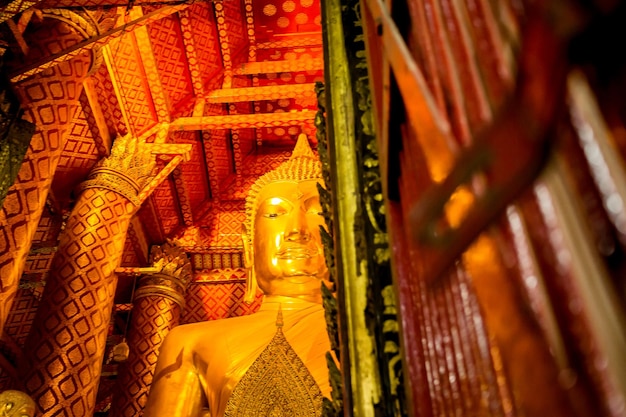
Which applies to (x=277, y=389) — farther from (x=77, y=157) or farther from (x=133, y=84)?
(x=133, y=84)

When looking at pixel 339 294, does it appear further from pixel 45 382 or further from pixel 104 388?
pixel 104 388

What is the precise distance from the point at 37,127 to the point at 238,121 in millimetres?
2068

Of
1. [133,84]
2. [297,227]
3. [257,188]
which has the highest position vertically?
[133,84]

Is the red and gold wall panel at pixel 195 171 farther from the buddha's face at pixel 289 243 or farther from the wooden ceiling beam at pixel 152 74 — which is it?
the buddha's face at pixel 289 243

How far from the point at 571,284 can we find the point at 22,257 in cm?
328

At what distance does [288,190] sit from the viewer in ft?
10.3

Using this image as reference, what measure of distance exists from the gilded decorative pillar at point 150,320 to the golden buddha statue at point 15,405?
2.12 metres

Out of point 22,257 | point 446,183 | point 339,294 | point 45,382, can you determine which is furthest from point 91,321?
point 446,183

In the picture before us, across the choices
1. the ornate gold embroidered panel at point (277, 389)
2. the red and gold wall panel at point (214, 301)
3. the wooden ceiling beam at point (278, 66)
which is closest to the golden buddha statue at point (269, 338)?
the ornate gold embroidered panel at point (277, 389)

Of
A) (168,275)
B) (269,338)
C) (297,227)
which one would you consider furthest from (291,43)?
(269,338)

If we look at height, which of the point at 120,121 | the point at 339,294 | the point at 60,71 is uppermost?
the point at 120,121

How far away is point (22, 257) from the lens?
10.0 feet

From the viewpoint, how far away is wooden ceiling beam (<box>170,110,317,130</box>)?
197 inches

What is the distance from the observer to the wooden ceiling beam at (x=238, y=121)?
5.02 m
